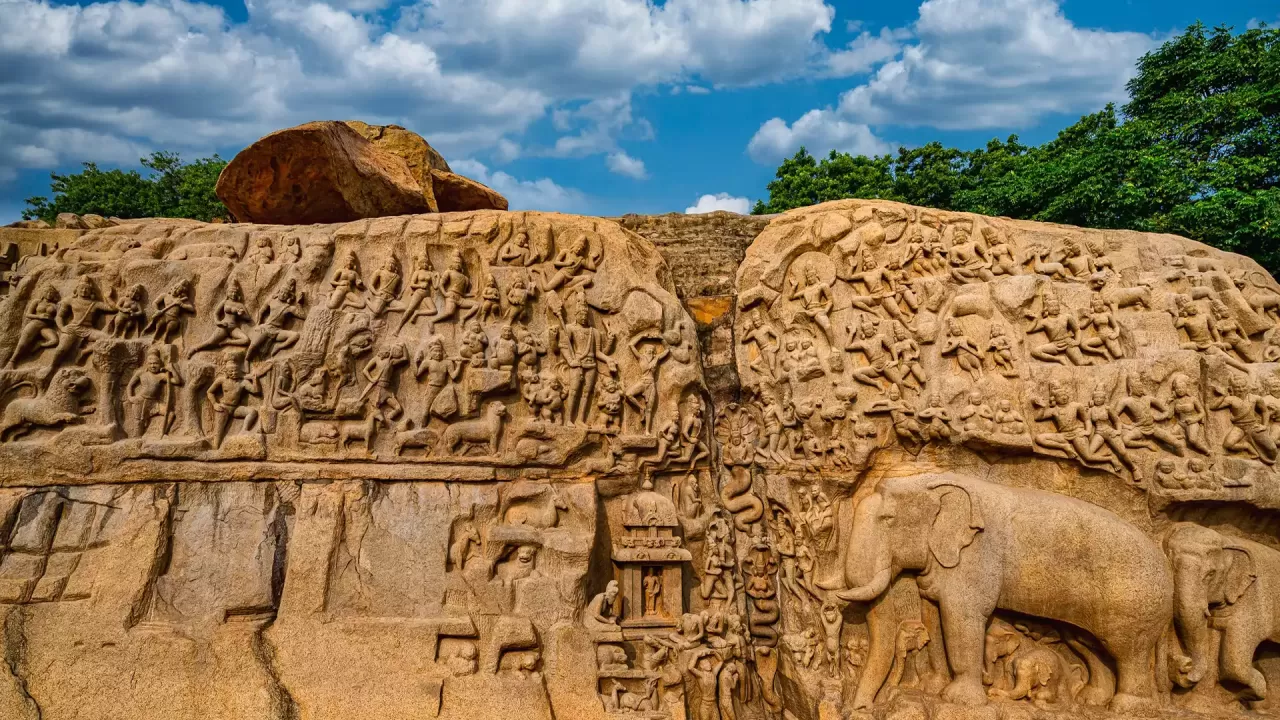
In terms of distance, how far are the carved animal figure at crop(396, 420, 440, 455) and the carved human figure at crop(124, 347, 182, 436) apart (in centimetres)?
233

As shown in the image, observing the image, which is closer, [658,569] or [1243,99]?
[658,569]

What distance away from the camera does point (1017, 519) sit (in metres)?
7.03

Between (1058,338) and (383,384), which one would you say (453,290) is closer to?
(383,384)

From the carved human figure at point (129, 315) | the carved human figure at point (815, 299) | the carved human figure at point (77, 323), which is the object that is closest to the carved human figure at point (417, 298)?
the carved human figure at point (129, 315)

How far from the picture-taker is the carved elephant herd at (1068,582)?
677 centimetres

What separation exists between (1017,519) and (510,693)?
4.87 metres

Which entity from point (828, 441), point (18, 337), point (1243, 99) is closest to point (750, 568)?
point (828, 441)

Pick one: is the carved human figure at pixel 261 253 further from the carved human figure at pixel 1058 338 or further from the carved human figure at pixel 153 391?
the carved human figure at pixel 1058 338

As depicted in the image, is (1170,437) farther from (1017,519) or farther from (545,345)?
(545,345)

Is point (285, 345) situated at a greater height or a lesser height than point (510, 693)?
greater

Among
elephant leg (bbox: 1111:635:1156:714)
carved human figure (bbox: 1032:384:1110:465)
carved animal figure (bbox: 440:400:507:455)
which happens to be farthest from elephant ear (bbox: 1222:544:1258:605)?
carved animal figure (bbox: 440:400:507:455)

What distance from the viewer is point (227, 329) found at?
801cm

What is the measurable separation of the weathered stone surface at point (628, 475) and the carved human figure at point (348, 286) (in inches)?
1.1

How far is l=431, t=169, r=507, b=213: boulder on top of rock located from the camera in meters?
12.2
